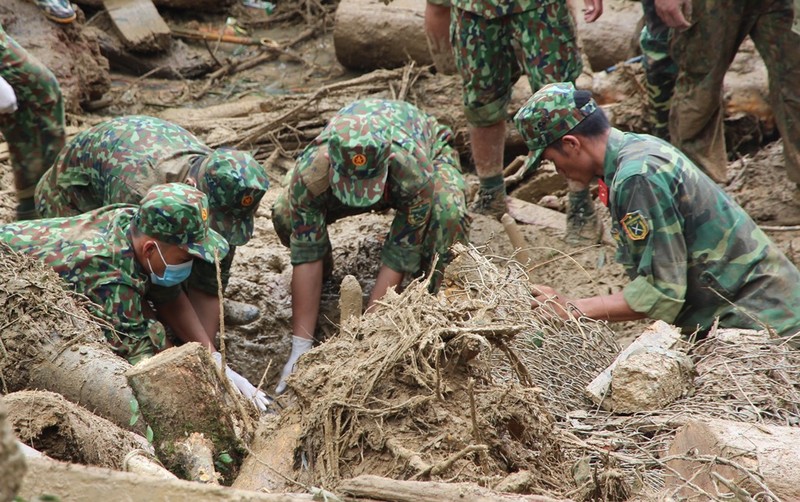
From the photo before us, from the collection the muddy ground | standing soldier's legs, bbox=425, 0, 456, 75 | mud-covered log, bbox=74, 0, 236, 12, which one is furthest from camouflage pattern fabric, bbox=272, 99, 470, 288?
mud-covered log, bbox=74, 0, 236, 12

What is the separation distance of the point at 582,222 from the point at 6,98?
3287 millimetres

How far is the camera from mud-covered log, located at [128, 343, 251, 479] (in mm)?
2963

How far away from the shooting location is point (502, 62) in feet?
19.5

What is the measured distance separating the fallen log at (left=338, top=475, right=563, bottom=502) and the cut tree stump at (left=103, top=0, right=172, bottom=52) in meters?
7.29

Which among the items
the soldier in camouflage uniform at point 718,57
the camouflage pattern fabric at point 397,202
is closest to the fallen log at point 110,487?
the camouflage pattern fabric at point 397,202

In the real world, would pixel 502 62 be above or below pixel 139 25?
above

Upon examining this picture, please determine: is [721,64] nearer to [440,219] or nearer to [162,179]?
[440,219]

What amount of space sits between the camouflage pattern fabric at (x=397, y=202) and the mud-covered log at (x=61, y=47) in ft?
9.33

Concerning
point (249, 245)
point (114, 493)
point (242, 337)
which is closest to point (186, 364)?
point (114, 493)

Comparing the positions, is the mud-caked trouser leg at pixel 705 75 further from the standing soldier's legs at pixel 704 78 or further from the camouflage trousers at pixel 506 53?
the camouflage trousers at pixel 506 53

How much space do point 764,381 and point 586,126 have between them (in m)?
1.28

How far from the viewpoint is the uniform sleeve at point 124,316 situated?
165 inches

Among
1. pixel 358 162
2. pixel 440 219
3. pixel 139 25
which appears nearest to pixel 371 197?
pixel 358 162

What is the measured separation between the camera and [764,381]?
3682mm
